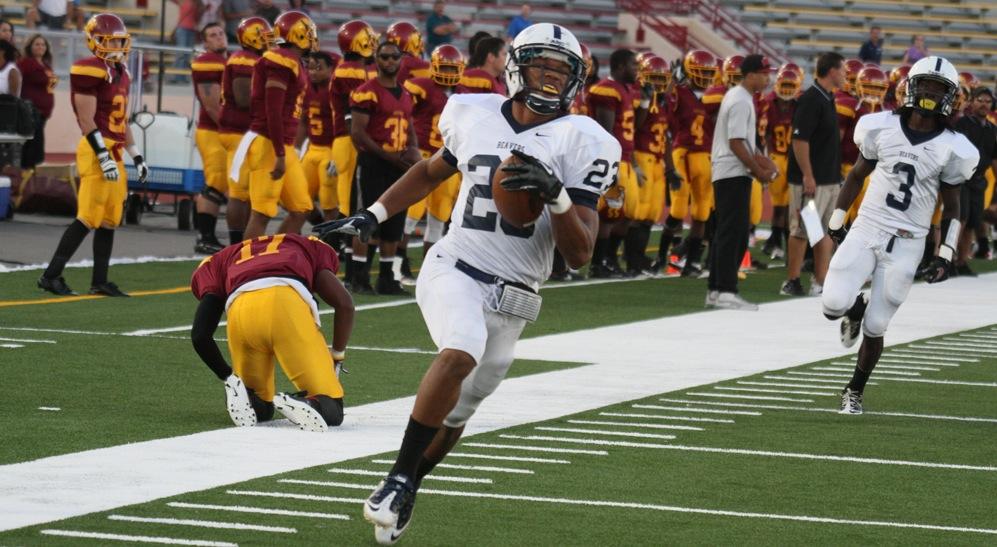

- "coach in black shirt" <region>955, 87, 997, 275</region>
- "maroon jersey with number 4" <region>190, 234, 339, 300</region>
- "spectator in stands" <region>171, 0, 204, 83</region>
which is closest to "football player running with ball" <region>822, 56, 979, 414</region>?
"maroon jersey with number 4" <region>190, 234, 339, 300</region>

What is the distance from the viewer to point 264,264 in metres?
7.23

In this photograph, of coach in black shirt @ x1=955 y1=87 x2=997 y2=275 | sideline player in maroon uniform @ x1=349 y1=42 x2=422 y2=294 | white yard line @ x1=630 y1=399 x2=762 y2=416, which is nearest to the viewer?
white yard line @ x1=630 y1=399 x2=762 y2=416

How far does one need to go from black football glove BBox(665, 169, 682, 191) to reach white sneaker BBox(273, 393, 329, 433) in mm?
7968

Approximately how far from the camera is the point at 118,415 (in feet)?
23.7

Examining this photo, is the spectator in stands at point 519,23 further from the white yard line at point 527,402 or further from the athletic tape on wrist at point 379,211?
the athletic tape on wrist at point 379,211

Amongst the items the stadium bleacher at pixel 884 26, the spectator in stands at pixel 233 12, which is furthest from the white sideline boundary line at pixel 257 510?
the stadium bleacher at pixel 884 26

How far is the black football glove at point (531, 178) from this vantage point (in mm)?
4891

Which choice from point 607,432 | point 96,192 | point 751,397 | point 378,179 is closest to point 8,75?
point 378,179

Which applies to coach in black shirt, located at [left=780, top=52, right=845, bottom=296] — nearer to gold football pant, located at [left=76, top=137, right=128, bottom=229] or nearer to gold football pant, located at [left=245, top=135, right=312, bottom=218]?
gold football pant, located at [left=245, top=135, right=312, bottom=218]

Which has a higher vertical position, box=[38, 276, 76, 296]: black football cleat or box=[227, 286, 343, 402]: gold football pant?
box=[227, 286, 343, 402]: gold football pant

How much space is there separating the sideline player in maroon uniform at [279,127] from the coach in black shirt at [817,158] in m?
3.63

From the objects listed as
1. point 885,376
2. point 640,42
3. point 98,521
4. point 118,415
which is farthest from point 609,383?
point 640,42

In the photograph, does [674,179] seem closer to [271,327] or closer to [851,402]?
[851,402]

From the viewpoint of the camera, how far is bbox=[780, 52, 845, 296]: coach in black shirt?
1328 centimetres
